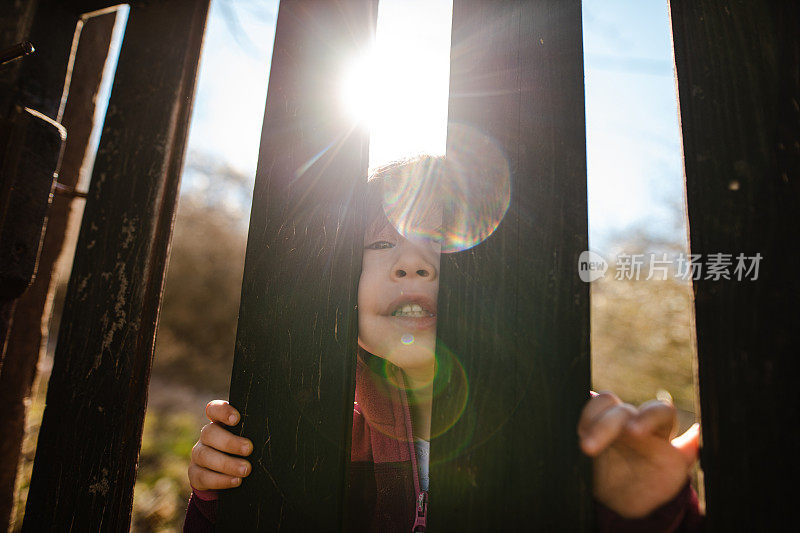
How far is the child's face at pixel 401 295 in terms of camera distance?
1270 millimetres

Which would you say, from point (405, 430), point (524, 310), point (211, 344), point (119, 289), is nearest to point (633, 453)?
point (524, 310)

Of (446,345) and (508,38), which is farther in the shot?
(508,38)

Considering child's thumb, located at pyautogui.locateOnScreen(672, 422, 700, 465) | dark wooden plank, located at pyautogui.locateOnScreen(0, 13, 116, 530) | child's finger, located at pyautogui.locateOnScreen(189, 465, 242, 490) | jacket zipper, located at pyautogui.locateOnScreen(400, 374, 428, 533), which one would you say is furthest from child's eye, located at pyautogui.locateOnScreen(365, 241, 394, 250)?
dark wooden plank, located at pyautogui.locateOnScreen(0, 13, 116, 530)

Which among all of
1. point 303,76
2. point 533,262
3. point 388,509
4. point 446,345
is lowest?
point 388,509

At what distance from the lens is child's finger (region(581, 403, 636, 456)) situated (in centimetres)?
69

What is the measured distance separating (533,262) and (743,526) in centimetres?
51

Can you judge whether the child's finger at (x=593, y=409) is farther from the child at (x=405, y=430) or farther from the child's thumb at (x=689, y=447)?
the child's thumb at (x=689, y=447)

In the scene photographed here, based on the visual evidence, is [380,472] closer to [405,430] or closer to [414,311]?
[405,430]

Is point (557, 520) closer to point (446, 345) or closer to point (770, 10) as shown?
point (446, 345)

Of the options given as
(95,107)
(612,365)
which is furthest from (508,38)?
(612,365)

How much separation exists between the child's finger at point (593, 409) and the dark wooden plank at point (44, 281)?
5.85ft

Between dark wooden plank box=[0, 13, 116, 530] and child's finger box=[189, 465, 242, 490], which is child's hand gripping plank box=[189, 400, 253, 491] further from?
dark wooden plank box=[0, 13, 116, 530]

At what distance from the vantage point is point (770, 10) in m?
0.81

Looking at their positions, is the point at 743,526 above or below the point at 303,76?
below
